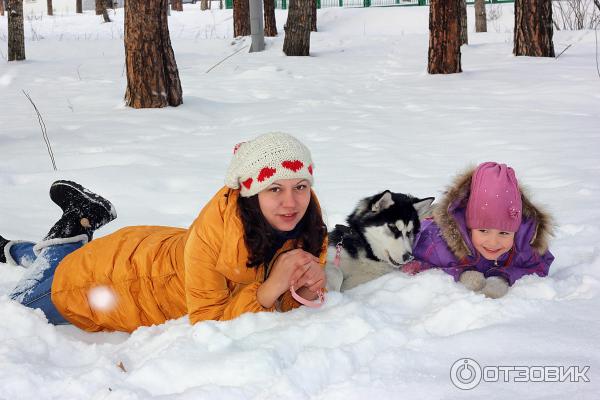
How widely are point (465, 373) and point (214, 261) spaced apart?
44.2 inches

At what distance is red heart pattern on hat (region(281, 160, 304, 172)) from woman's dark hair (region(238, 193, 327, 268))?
0.20 metres

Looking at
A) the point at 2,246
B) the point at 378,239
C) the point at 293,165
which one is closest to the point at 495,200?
the point at 378,239

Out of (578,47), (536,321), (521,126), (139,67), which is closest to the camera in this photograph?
(536,321)

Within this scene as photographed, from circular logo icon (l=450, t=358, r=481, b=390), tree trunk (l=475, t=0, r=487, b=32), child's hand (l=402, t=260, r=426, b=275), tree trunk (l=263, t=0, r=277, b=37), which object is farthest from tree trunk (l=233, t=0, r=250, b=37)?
circular logo icon (l=450, t=358, r=481, b=390)

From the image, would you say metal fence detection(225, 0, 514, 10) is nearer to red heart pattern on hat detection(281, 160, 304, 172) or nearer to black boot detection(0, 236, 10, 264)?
black boot detection(0, 236, 10, 264)

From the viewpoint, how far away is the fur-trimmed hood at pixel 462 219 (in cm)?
300

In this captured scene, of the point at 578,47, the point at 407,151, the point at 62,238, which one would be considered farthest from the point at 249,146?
the point at 578,47

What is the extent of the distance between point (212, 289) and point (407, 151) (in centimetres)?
378

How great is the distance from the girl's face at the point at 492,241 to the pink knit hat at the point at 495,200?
0.05 m

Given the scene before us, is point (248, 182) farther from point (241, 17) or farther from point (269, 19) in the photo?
point (269, 19)

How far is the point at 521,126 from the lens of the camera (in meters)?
6.64

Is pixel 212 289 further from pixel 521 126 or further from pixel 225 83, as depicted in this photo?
pixel 225 83

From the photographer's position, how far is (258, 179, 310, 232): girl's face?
254cm

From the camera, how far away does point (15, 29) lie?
36.3 ft
